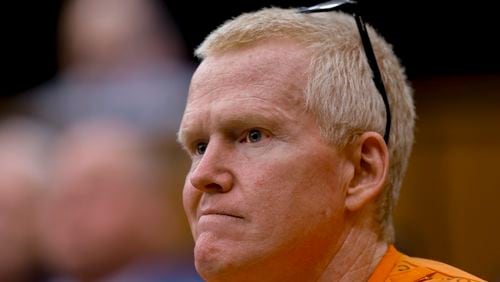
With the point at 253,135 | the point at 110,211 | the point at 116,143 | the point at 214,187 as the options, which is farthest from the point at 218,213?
the point at 116,143

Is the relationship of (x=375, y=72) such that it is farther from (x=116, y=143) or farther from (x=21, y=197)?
(x=21, y=197)

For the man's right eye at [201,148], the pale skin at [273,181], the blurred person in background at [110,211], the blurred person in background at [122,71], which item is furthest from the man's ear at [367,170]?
the blurred person in background at [122,71]

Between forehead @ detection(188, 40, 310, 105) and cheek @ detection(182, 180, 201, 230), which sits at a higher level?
forehead @ detection(188, 40, 310, 105)

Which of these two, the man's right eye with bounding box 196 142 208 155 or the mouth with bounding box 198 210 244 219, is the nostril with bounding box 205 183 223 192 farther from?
the man's right eye with bounding box 196 142 208 155

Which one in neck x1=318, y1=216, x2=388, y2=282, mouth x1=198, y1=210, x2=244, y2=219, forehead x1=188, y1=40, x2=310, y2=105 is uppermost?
forehead x1=188, y1=40, x2=310, y2=105

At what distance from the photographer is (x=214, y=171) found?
254 centimetres

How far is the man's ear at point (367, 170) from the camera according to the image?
2.63 meters

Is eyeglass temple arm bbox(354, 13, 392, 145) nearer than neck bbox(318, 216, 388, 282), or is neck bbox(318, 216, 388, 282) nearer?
neck bbox(318, 216, 388, 282)

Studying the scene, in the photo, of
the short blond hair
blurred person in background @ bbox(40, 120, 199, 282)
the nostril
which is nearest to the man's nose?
the nostril

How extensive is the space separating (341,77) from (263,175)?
1.22 feet

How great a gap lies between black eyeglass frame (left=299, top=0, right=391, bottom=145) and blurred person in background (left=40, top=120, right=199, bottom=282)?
113 centimetres

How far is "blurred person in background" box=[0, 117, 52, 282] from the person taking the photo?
168 inches

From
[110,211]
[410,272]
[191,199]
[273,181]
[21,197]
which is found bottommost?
[21,197]

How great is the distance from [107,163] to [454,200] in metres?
2.53
